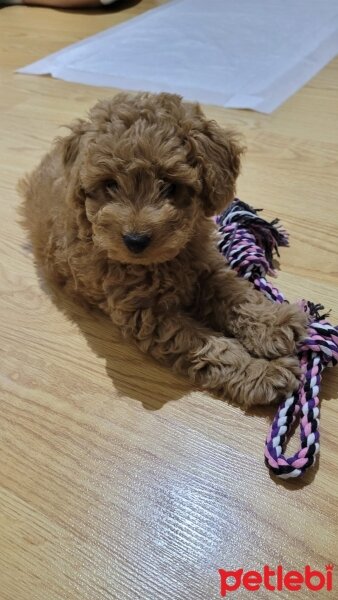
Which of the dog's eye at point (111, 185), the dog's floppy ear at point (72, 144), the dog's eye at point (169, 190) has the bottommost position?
the dog's eye at point (169, 190)

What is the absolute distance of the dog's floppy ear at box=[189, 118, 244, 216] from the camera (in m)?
1.18

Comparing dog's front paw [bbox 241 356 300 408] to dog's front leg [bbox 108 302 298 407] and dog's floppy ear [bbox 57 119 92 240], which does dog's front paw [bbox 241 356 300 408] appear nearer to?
dog's front leg [bbox 108 302 298 407]

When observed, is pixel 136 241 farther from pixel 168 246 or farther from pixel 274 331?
pixel 274 331

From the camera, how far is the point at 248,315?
1.29 metres

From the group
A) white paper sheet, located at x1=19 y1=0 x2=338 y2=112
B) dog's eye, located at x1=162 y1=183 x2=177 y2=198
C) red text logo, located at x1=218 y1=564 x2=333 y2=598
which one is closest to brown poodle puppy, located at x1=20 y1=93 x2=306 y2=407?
dog's eye, located at x1=162 y1=183 x2=177 y2=198

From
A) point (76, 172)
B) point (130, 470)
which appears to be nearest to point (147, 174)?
point (76, 172)

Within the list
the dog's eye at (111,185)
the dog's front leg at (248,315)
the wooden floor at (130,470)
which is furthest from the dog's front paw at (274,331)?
the dog's eye at (111,185)

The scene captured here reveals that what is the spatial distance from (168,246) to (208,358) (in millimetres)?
260

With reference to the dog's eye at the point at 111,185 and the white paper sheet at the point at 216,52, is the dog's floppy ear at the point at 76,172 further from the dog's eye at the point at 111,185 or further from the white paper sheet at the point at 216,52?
the white paper sheet at the point at 216,52

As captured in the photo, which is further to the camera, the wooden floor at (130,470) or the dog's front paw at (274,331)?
the dog's front paw at (274,331)

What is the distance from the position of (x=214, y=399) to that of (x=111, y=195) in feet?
1.58

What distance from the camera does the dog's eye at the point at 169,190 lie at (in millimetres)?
1156

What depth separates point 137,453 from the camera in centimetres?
117

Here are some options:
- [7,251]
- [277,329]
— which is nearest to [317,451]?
[277,329]
